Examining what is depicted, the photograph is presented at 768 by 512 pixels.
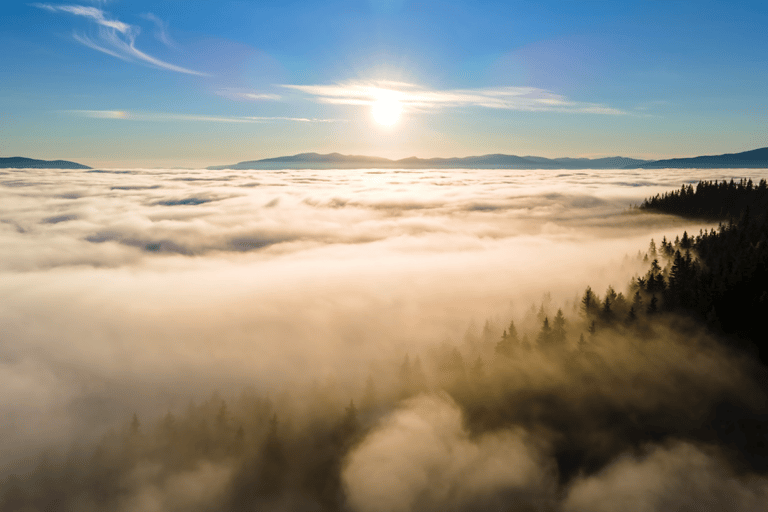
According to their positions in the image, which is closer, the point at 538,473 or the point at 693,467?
the point at 693,467

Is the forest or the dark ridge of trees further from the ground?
the dark ridge of trees

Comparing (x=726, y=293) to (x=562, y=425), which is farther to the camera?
(x=562, y=425)

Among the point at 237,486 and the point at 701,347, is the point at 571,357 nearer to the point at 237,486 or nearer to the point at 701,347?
the point at 701,347

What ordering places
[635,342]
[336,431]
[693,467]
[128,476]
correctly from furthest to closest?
[128,476] → [336,431] → [635,342] → [693,467]

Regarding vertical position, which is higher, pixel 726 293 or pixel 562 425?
pixel 726 293

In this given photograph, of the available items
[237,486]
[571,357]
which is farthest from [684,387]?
[237,486]

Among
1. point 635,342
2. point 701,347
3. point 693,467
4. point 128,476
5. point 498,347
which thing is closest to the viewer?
point 693,467

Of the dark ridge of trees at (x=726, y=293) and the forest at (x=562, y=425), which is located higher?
the dark ridge of trees at (x=726, y=293)

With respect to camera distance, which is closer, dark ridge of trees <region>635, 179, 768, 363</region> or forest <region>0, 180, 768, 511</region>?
dark ridge of trees <region>635, 179, 768, 363</region>
